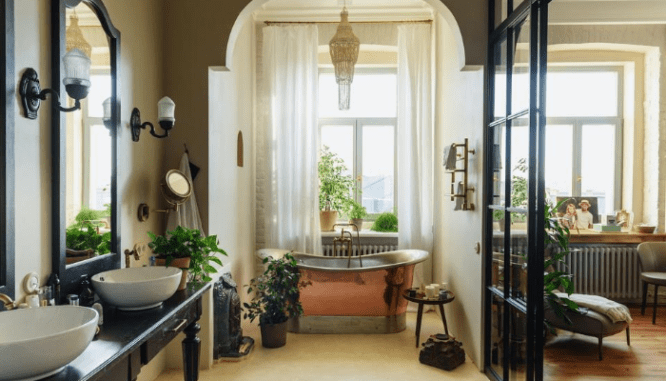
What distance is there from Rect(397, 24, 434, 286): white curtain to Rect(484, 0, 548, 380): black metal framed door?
1774mm

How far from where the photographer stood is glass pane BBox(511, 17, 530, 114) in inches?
103

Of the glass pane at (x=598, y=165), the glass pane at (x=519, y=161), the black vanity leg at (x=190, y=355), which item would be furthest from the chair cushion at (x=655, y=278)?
the black vanity leg at (x=190, y=355)

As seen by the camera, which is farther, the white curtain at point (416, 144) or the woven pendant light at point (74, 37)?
the white curtain at point (416, 144)

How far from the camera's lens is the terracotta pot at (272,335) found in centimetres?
389

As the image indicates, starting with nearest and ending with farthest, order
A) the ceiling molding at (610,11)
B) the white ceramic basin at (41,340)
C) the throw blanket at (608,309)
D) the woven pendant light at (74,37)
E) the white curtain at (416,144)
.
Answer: the white ceramic basin at (41,340) < the woven pendant light at (74,37) < the throw blanket at (608,309) < the ceiling molding at (610,11) < the white curtain at (416,144)

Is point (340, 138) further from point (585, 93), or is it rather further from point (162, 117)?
point (162, 117)

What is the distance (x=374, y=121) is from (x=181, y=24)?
109 inches

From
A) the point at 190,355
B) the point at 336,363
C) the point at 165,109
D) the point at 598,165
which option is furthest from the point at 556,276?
the point at 598,165

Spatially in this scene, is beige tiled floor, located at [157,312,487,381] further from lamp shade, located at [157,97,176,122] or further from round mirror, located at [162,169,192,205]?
lamp shade, located at [157,97,176,122]

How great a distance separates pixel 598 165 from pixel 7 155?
18.7 feet

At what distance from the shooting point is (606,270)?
5121 mm

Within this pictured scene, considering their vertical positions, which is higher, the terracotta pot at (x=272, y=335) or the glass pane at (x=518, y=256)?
the glass pane at (x=518, y=256)

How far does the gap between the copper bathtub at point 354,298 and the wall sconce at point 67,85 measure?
2600 millimetres

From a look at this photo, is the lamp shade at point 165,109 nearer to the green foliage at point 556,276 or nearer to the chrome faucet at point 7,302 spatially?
the chrome faucet at point 7,302
